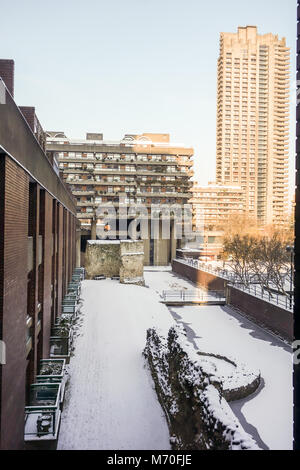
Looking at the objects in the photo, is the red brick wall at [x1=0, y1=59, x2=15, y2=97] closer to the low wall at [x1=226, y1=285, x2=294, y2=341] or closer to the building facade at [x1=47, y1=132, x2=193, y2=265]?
the low wall at [x1=226, y1=285, x2=294, y2=341]

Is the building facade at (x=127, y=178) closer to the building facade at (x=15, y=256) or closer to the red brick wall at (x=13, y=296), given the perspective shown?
the building facade at (x=15, y=256)

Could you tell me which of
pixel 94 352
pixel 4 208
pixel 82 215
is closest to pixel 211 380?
pixel 4 208

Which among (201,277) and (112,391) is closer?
(112,391)

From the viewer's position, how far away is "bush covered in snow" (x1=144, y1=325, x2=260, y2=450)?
730cm

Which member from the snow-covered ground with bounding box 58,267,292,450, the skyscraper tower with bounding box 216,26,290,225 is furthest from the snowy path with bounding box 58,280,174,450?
the skyscraper tower with bounding box 216,26,290,225

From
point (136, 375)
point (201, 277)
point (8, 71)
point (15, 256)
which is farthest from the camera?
point (201, 277)

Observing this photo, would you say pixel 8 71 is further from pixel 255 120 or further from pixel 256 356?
pixel 255 120

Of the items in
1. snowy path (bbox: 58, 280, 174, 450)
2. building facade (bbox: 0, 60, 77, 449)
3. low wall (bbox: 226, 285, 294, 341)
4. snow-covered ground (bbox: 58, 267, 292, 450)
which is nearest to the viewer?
building facade (bbox: 0, 60, 77, 449)

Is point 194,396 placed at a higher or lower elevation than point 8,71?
lower

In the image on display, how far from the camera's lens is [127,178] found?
62.7m

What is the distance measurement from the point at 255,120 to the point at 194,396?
441 ft

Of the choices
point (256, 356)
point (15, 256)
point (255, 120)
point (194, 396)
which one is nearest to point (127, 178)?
point (256, 356)

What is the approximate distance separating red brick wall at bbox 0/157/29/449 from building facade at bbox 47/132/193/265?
50786mm
